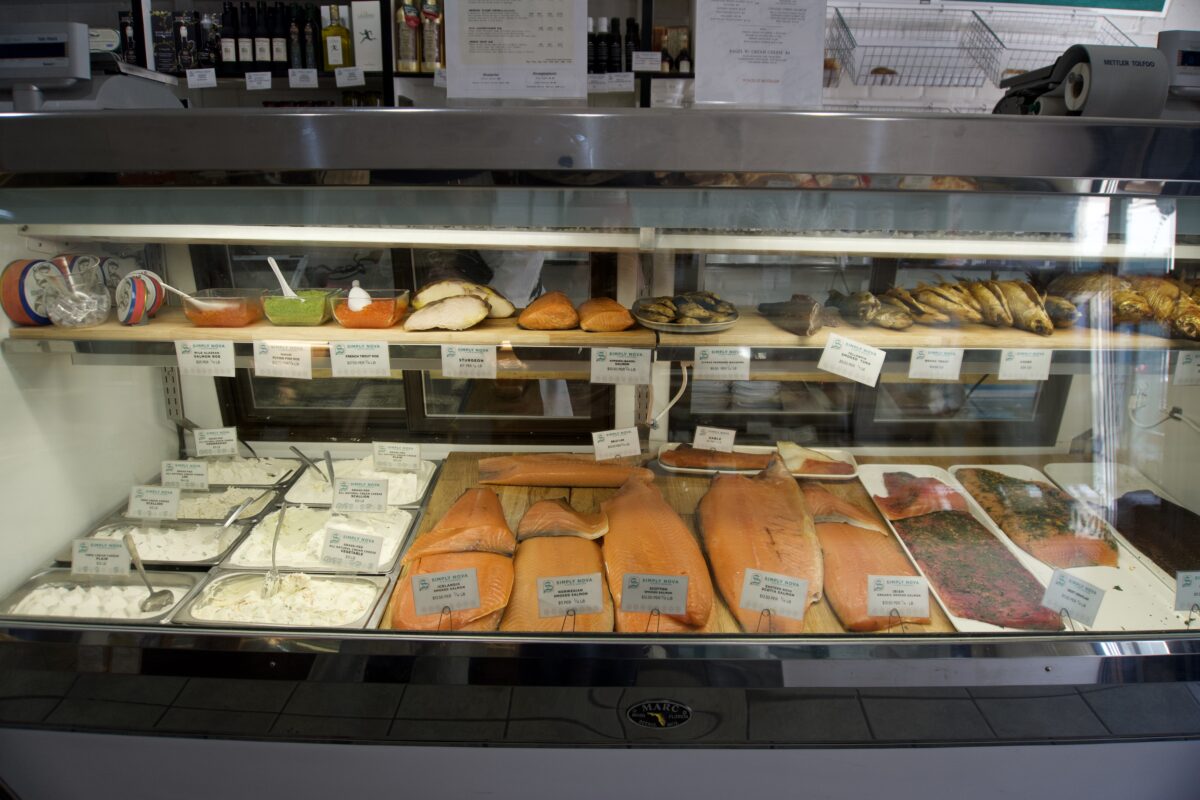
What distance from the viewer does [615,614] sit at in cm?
150

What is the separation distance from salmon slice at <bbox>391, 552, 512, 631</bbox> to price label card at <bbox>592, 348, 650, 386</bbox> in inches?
21.1

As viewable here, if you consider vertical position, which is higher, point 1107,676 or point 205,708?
point 1107,676

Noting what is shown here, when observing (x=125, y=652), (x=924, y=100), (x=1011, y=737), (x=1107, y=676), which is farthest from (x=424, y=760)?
(x=924, y=100)

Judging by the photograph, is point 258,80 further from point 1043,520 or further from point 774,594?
point 1043,520

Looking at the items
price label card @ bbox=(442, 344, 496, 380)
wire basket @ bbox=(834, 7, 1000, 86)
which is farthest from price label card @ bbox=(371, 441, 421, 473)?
wire basket @ bbox=(834, 7, 1000, 86)

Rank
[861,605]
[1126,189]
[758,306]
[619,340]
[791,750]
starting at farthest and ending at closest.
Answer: [758,306], [619,340], [861,605], [791,750], [1126,189]

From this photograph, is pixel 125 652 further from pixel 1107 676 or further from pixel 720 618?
pixel 1107 676

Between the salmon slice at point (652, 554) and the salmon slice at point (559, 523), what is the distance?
0.03 meters

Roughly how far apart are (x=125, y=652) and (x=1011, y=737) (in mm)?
1833

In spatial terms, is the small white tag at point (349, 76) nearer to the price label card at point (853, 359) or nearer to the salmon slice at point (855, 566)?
the price label card at point (853, 359)

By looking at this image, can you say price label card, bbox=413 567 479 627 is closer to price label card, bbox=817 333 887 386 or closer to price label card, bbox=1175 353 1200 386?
price label card, bbox=817 333 887 386

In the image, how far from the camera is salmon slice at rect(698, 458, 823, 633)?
1601mm

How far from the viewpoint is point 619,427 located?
2395 millimetres

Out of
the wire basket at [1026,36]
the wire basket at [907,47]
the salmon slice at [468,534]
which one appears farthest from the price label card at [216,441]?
the wire basket at [1026,36]
